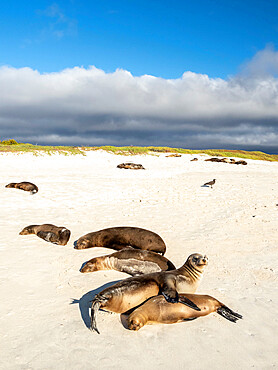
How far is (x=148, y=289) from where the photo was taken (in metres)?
4.10

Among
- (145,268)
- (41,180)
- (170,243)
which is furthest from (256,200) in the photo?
(41,180)

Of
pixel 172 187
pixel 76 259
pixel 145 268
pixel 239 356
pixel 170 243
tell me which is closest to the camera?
pixel 239 356

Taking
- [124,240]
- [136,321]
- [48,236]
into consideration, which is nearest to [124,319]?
[136,321]

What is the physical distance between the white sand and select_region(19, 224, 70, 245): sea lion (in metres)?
0.19

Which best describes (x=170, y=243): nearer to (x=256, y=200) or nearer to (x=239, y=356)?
(x=239, y=356)

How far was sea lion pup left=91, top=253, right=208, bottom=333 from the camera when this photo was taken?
3.81m

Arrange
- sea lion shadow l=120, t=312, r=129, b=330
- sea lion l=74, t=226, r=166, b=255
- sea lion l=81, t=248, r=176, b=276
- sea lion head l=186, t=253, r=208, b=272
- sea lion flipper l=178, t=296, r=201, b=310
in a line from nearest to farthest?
1. sea lion shadow l=120, t=312, r=129, b=330
2. sea lion flipper l=178, t=296, r=201, b=310
3. sea lion head l=186, t=253, r=208, b=272
4. sea lion l=81, t=248, r=176, b=276
5. sea lion l=74, t=226, r=166, b=255

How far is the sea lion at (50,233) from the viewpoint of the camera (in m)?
7.43

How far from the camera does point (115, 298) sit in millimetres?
3861

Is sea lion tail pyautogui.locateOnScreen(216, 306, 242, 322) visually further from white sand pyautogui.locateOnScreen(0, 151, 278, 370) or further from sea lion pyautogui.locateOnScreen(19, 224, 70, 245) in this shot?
sea lion pyautogui.locateOnScreen(19, 224, 70, 245)

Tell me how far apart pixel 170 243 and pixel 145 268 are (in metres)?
2.18

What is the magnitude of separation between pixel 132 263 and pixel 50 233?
3.13 meters

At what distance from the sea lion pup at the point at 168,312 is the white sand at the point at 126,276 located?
97 mm

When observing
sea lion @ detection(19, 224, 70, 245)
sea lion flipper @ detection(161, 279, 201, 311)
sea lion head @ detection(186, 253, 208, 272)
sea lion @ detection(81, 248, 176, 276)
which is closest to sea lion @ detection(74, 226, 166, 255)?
sea lion @ detection(19, 224, 70, 245)
